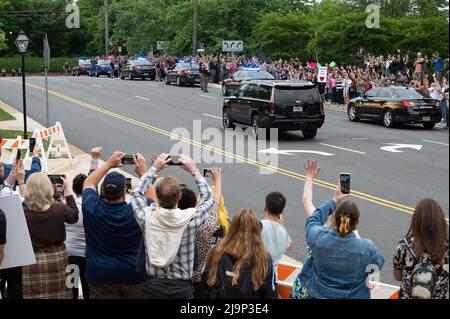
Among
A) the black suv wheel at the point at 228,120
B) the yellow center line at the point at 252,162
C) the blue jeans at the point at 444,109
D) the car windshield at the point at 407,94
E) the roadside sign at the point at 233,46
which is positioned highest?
the roadside sign at the point at 233,46

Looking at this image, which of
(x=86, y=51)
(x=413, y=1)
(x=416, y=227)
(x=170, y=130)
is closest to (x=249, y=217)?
(x=416, y=227)

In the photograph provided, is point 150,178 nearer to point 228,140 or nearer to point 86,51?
point 228,140

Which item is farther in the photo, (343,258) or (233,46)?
(233,46)

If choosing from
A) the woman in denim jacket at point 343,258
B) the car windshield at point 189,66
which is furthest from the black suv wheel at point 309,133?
the car windshield at point 189,66

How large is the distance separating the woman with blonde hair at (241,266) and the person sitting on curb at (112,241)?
94 centimetres

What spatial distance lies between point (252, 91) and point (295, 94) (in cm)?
195

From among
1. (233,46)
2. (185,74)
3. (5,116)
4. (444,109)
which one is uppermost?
(233,46)

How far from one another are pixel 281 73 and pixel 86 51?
5917 centimetres

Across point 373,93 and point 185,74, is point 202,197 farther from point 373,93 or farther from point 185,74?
point 185,74

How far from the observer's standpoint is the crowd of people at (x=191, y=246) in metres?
5.55

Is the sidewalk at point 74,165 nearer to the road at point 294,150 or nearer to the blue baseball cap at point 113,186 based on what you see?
the road at point 294,150

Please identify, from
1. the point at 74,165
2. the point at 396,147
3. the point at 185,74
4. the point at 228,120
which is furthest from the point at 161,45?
the point at 74,165

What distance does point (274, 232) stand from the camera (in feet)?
21.1

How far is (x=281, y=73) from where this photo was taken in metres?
44.3
